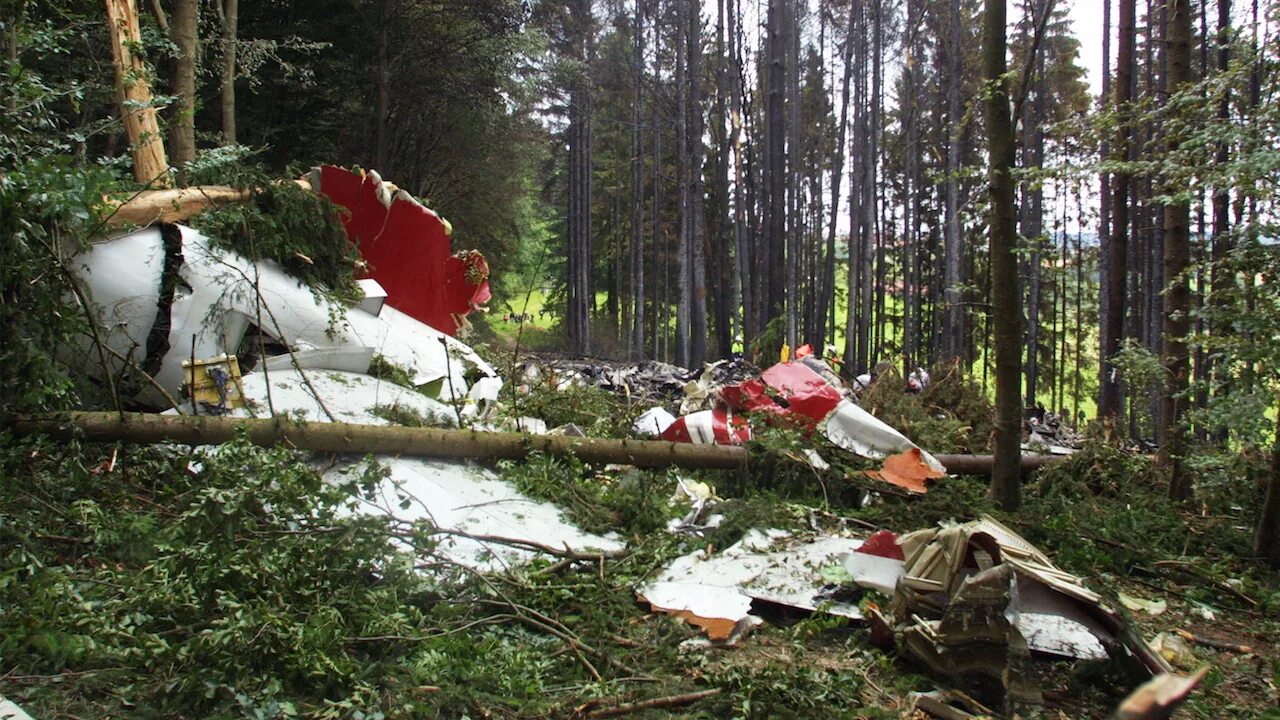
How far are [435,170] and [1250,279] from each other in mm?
17452

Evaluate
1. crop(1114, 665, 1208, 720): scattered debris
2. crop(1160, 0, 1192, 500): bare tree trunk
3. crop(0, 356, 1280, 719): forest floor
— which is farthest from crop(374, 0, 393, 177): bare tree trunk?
crop(1114, 665, 1208, 720): scattered debris

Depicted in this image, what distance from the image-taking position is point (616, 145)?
94.5 ft

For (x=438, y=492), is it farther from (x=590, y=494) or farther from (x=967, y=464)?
(x=967, y=464)

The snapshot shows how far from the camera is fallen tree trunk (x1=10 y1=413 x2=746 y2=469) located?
4.59 meters

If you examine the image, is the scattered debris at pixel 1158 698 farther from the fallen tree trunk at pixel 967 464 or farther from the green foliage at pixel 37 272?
the fallen tree trunk at pixel 967 464

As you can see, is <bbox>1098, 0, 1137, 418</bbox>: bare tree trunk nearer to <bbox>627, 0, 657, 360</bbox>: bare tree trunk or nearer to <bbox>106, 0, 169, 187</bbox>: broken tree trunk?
<bbox>106, 0, 169, 187</bbox>: broken tree trunk

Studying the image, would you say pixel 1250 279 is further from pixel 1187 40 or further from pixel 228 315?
pixel 228 315

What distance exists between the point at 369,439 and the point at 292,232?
8.35ft

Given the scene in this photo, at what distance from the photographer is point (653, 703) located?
303cm

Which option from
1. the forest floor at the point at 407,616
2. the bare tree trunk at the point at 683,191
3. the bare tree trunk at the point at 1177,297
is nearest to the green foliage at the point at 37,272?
the forest floor at the point at 407,616

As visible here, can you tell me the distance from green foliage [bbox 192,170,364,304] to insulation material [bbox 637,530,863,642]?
3826mm

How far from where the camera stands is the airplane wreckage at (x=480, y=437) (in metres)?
3.29

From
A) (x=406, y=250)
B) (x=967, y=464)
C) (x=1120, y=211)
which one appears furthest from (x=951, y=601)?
(x=1120, y=211)

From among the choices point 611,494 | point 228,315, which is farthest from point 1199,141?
point 228,315
